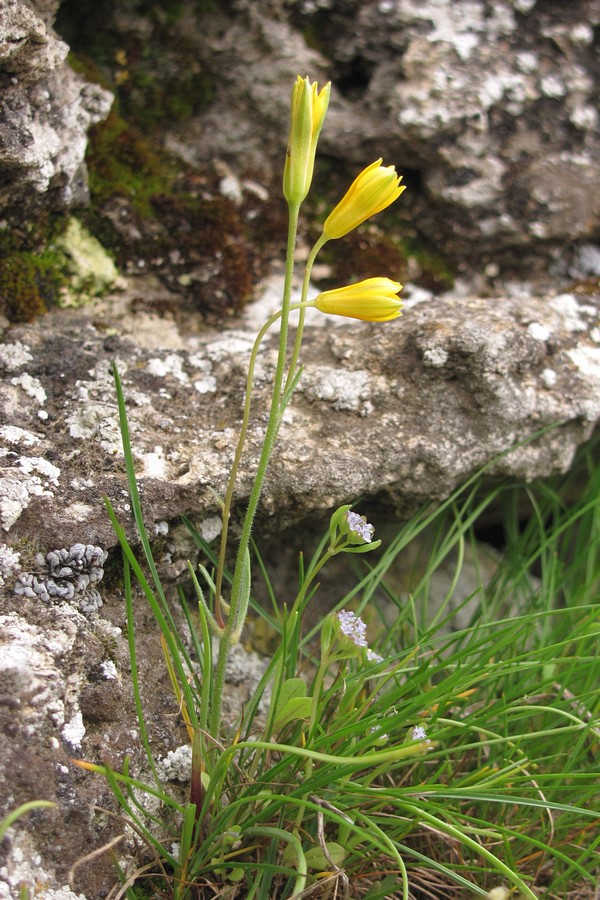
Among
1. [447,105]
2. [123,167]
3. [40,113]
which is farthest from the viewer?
[447,105]

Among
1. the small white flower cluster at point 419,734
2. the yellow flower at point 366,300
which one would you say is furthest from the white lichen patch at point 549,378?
the small white flower cluster at point 419,734

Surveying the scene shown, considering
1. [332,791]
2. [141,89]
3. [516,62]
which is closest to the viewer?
[332,791]

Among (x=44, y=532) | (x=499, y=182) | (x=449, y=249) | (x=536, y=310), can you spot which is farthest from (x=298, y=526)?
(x=499, y=182)

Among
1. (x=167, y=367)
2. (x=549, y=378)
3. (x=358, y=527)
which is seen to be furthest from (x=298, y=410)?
(x=549, y=378)

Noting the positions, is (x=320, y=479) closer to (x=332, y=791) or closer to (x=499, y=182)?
(x=332, y=791)

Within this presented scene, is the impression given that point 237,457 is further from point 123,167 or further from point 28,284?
point 123,167

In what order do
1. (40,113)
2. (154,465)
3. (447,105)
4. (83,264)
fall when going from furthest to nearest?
1. (447,105)
2. (83,264)
3. (40,113)
4. (154,465)

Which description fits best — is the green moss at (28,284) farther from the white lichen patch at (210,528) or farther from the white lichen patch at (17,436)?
the white lichen patch at (210,528)
